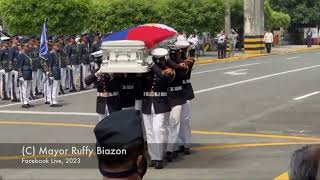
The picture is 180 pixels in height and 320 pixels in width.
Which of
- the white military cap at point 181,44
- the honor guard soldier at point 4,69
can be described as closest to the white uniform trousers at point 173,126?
the white military cap at point 181,44

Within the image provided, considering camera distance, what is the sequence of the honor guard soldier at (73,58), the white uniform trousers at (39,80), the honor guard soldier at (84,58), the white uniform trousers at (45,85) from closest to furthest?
the white uniform trousers at (45,85) < the white uniform trousers at (39,80) < the honor guard soldier at (73,58) < the honor guard soldier at (84,58)

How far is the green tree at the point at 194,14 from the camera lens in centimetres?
3809

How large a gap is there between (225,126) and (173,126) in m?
3.46

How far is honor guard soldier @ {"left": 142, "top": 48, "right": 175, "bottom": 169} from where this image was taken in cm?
886

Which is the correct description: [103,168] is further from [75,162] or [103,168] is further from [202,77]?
[202,77]

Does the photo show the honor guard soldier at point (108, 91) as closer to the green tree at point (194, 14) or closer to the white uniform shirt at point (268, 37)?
the green tree at point (194, 14)

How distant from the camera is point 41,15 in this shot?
1153 inches

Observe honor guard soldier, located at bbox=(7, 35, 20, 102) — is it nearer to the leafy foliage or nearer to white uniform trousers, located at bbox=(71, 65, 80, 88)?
white uniform trousers, located at bbox=(71, 65, 80, 88)

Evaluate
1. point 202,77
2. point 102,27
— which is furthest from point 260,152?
point 102,27

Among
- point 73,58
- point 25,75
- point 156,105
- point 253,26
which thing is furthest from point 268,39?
point 156,105

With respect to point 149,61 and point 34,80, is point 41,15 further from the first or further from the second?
point 149,61

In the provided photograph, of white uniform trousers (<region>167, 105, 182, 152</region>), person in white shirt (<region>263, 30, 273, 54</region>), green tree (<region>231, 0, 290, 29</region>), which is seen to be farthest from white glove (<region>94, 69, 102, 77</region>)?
green tree (<region>231, 0, 290, 29</region>)

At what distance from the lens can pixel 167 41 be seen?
935cm

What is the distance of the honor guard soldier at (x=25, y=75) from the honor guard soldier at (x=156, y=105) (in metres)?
8.49
